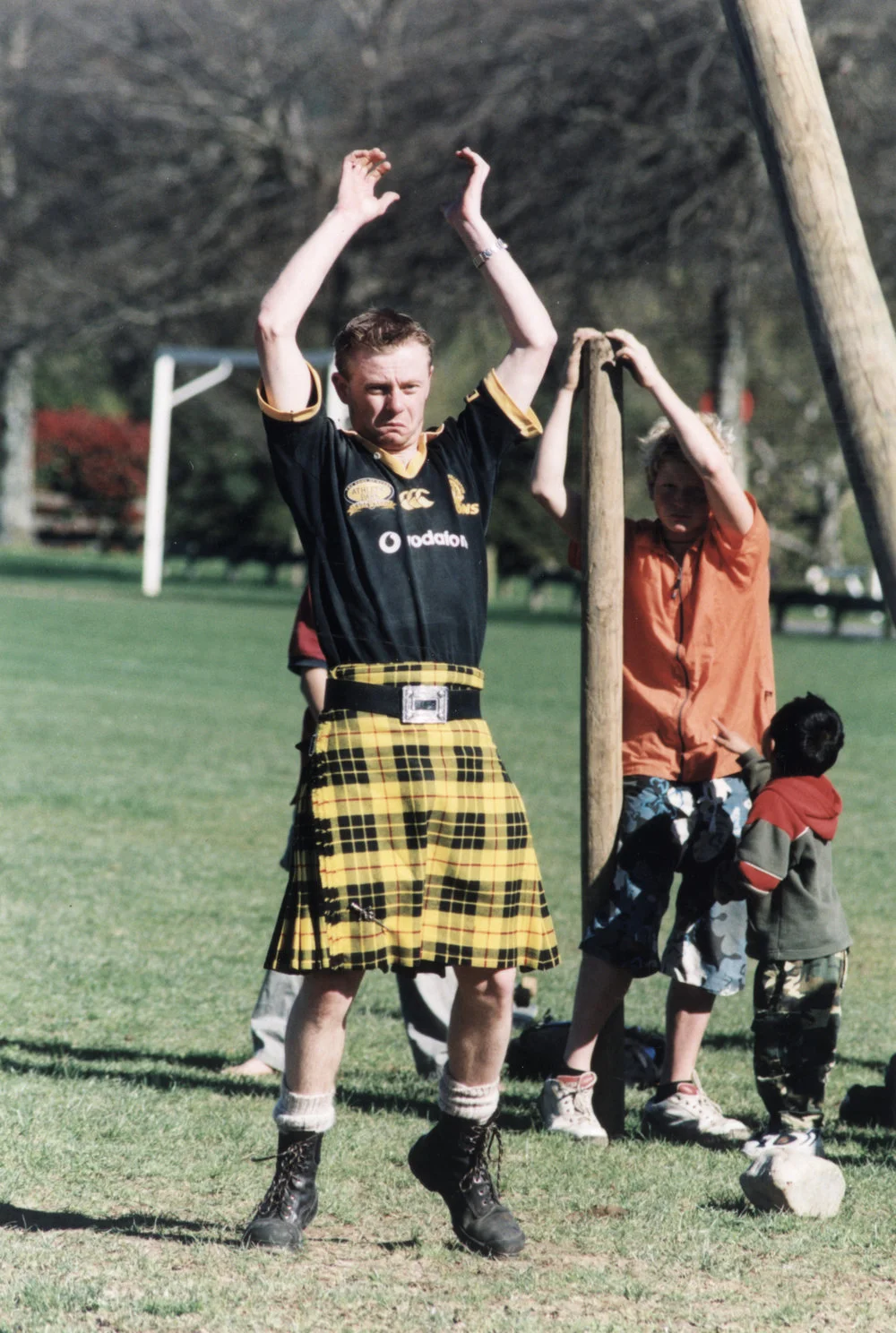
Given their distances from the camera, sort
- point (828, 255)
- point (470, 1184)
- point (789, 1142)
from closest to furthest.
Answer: point (828, 255) < point (470, 1184) < point (789, 1142)

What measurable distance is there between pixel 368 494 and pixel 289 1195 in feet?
4.53

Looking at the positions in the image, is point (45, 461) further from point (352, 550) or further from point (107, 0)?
point (352, 550)

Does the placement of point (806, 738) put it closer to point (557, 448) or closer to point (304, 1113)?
point (557, 448)

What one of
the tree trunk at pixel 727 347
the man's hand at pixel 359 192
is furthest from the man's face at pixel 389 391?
the tree trunk at pixel 727 347

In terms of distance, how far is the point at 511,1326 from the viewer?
3.15m

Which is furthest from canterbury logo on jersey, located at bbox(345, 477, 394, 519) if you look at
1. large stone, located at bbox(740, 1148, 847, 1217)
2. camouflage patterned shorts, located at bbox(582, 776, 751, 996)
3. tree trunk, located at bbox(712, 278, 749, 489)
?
tree trunk, located at bbox(712, 278, 749, 489)

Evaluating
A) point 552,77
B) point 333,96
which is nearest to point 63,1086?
point 552,77

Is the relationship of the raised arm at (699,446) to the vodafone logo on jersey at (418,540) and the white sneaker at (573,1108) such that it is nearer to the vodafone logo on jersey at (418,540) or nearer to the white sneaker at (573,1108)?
the vodafone logo on jersey at (418,540)

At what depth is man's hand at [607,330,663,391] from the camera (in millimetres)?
4297

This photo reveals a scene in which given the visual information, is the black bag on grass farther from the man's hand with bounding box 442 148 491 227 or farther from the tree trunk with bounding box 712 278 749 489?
the tree trunk with bounding box 712 278 749 489

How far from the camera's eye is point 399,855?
11.5ft

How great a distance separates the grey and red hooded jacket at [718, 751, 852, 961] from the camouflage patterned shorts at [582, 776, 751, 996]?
8.1 inches

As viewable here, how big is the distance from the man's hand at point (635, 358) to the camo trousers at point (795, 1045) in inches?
55.2

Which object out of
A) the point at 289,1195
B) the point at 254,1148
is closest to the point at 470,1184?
the point at 289,1195
